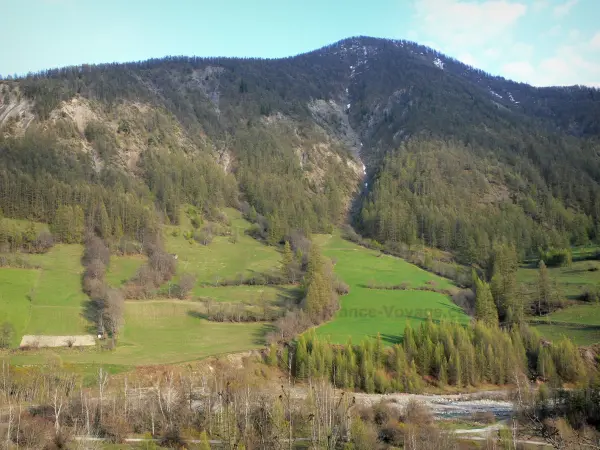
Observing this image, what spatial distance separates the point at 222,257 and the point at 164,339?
163ft

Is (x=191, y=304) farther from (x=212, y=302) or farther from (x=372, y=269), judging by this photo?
(x=372, y=269)

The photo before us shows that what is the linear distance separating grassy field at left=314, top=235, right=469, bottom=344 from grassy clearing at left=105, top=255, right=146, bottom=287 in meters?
46.1

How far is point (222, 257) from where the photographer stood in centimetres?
13712

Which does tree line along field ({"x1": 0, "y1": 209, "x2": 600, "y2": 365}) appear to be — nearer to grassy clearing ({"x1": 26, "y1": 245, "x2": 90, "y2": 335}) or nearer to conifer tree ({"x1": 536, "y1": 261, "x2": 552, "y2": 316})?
grassy clearing ({"x1": 26, "y1": 245, "x2": 90, "y2": 335})

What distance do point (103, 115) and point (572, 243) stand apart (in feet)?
550

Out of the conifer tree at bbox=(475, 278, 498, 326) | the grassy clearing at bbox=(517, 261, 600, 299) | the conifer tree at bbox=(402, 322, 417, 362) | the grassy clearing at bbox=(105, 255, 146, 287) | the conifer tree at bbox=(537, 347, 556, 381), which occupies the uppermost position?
the grassy clearing at bbox=(105, 255, 146, 287)

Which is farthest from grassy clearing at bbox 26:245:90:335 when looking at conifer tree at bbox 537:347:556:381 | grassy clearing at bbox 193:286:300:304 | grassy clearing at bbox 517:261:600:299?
grassy clearing at bbox 517:261:600:299

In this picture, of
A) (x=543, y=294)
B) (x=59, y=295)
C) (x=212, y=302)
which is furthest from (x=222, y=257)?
(x=543, y=294)

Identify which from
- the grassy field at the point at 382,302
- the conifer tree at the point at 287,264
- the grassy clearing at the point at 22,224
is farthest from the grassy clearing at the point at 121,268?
the grassy field at the point at 382,302

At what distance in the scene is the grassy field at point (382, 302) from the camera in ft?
302

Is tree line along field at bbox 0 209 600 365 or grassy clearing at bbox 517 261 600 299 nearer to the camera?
tree line along field at bbox 0 209 600 365

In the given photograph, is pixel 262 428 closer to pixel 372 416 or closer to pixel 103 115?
pixel 372 416

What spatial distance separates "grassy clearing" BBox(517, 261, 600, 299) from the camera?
113 meters

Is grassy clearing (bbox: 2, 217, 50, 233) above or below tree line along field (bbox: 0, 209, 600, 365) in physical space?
above
